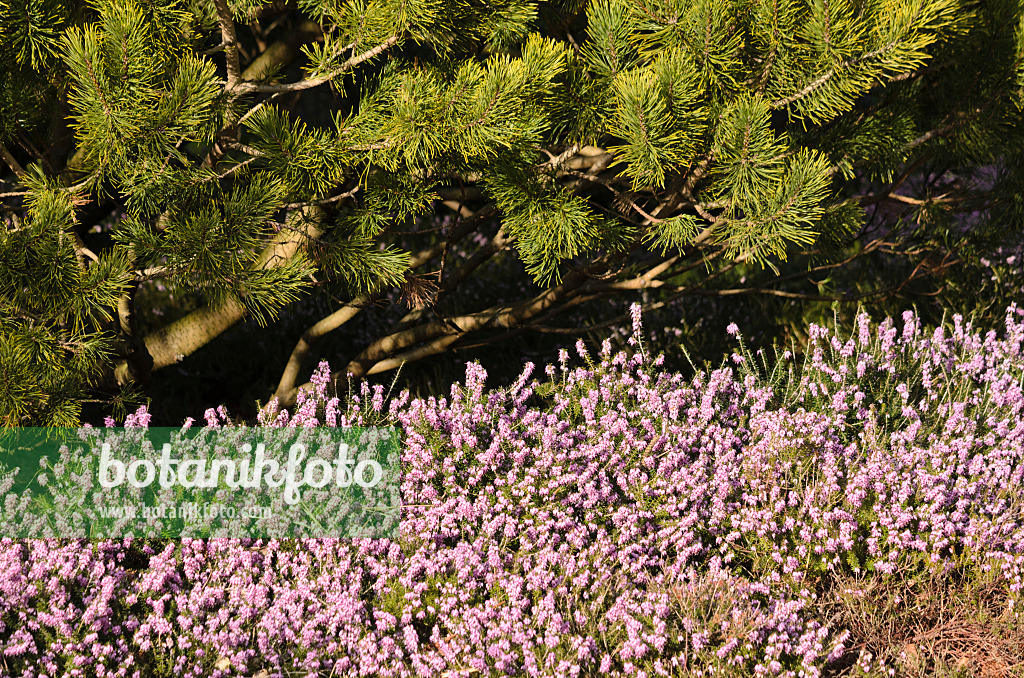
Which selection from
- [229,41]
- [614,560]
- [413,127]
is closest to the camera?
[413,127]

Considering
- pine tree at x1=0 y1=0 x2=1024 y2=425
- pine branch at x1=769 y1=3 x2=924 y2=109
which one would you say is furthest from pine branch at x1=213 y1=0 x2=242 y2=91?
pine branch at x1=769 y1=3 x2=924 y2=109

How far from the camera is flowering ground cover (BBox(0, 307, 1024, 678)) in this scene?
2.95 m

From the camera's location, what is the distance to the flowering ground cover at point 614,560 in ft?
9.67

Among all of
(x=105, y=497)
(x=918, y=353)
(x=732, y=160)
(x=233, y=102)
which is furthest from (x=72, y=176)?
(x=918, y=353)

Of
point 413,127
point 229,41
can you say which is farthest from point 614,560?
point 229,41

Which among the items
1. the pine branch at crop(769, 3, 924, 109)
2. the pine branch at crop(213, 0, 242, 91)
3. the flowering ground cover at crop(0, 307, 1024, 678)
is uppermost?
the pine branch at crop(213, 0, 242, 91)

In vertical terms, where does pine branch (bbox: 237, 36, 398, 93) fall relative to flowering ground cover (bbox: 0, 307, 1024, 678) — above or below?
above

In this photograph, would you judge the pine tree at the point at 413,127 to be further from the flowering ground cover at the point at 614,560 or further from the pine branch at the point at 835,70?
the flowering ground cover at the point at 614,560

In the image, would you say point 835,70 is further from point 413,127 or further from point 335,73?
point 335,73

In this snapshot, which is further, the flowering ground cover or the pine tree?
the flowering ground cover

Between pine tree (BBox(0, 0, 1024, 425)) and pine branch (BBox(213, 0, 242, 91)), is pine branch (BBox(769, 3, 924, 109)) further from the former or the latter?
pine branch (BBox(213, 0, 242, 91))

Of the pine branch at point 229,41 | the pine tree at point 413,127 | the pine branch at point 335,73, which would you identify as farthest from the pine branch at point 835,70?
the pine branch at point 229,41

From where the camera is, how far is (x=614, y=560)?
10.7 feet

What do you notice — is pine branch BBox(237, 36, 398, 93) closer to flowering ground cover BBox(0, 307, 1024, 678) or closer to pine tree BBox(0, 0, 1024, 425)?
pine tree BBox(0, 0, 1024, 425)
